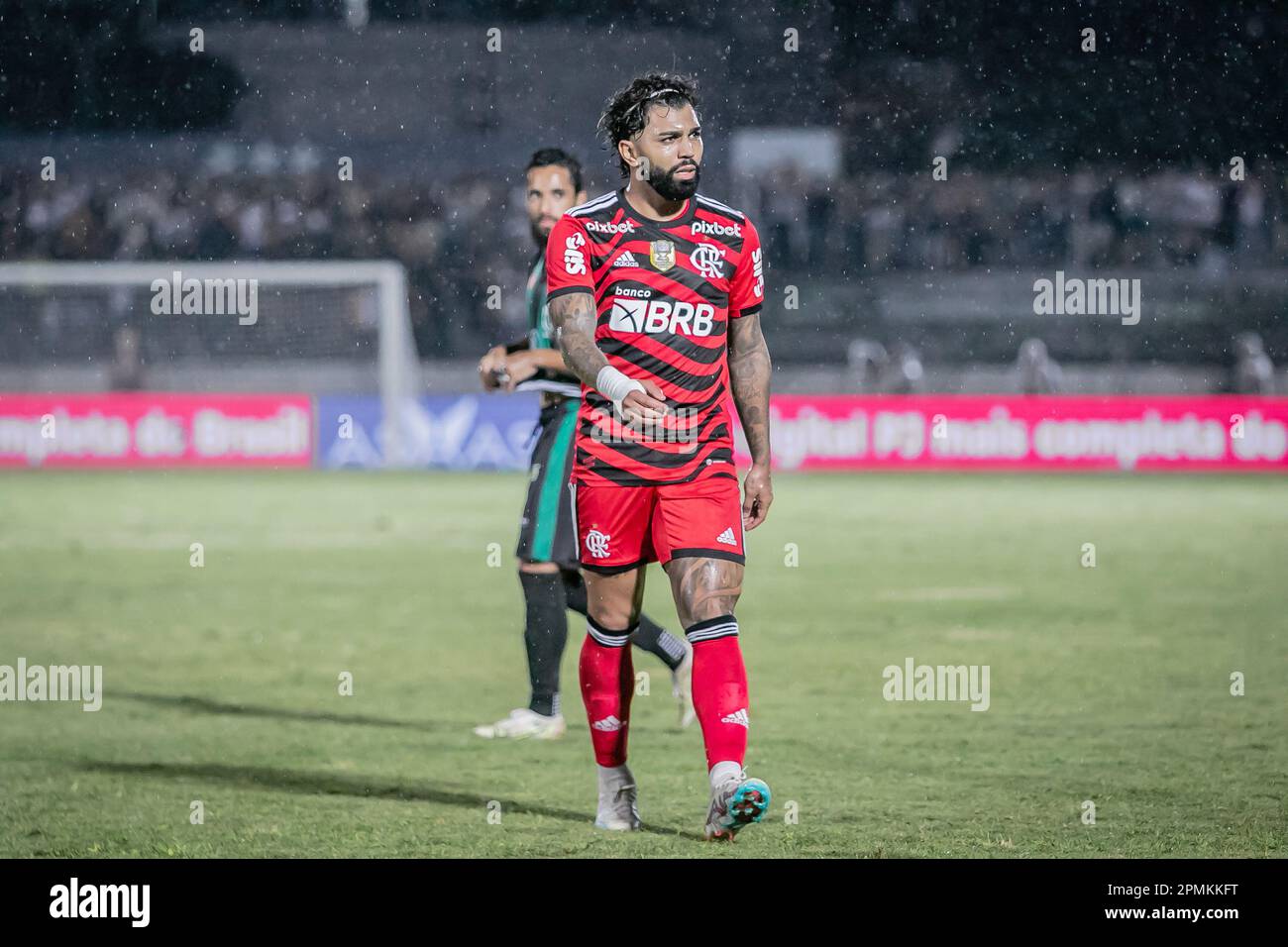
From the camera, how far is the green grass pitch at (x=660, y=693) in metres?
5.21

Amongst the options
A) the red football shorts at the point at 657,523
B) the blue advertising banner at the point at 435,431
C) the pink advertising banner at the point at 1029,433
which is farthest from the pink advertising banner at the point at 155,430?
the red football shorts at the point at 657,523

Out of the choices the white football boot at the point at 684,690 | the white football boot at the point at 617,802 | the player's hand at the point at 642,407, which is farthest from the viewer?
the white football boot at the point at 684,690

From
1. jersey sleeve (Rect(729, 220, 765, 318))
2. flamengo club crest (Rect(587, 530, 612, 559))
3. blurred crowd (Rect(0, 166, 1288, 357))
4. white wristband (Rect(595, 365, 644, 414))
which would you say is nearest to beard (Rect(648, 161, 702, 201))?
jersey sleeve (Rect(729, 220, 765, 318))

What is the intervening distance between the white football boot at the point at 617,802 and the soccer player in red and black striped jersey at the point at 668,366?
1 centimetres

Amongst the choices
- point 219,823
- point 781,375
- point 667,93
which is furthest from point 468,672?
point 781,375

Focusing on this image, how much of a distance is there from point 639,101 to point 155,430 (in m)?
18.5

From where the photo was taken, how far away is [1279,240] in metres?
25.2

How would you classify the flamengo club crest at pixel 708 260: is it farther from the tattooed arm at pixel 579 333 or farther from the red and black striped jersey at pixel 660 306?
the tattooed arm at pixel 579 333

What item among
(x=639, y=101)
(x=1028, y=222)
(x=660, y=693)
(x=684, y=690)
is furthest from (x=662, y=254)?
(x=1028, y=222)

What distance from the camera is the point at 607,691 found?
5.19 meters

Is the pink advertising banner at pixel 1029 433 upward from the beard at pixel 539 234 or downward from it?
downward

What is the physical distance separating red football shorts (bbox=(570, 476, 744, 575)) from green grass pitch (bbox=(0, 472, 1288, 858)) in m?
0.82
